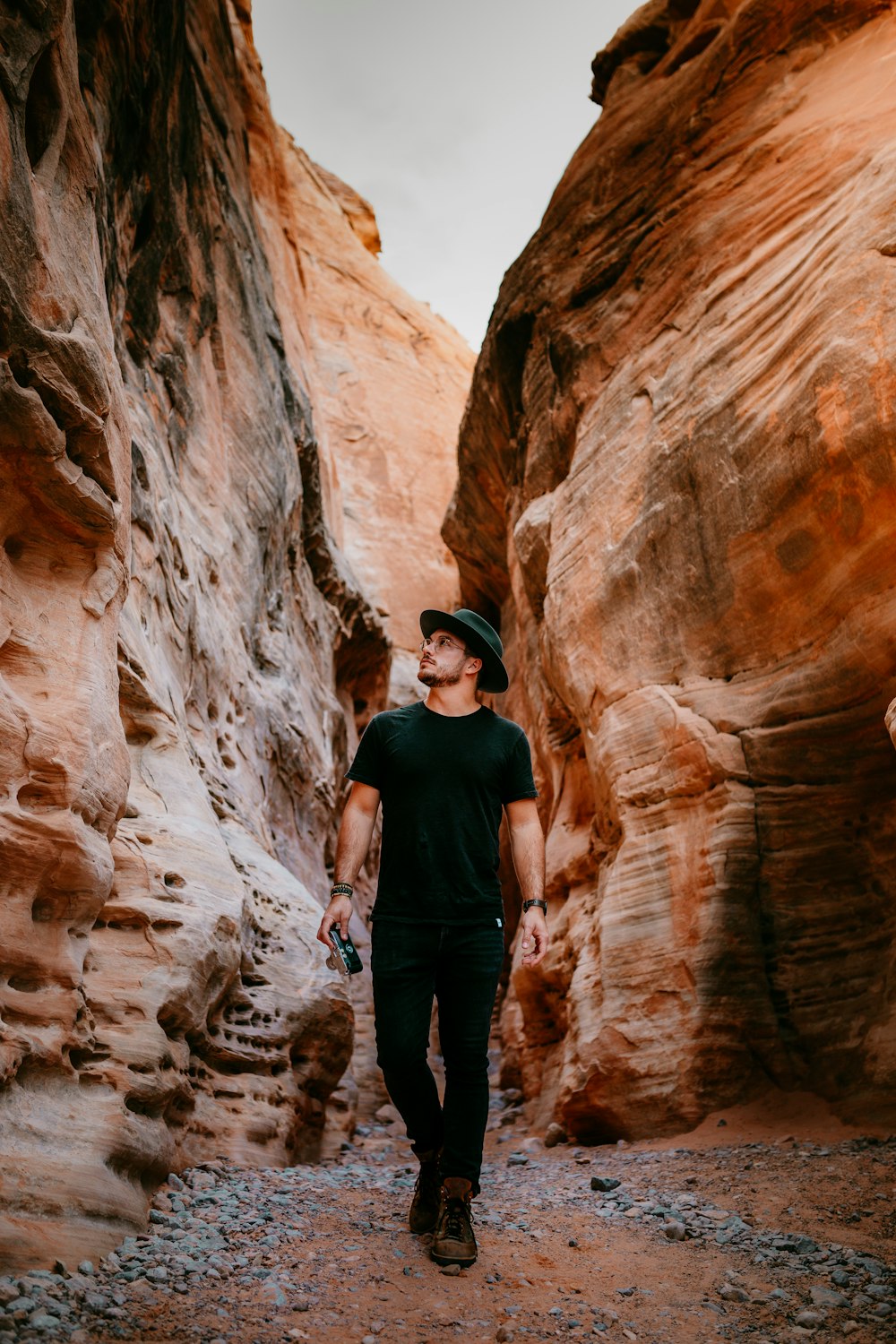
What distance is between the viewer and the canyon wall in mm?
3957

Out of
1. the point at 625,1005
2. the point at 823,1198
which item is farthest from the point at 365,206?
the point at 823,1198

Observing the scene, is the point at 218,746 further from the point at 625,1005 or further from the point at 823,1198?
the point at 823,1198

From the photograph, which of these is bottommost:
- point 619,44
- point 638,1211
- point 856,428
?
point 638,1211

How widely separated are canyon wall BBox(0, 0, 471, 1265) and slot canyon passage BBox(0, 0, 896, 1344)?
0.11 ft

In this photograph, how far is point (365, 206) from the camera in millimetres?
35750

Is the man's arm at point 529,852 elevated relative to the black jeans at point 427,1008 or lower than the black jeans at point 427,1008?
elevated

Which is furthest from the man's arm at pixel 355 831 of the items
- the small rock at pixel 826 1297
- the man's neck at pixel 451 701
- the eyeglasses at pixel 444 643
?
the small rock at pixel 826 1297

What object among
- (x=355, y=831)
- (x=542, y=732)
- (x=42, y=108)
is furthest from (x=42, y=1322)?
(x=542, y=732)

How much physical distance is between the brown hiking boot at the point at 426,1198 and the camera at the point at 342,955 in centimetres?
86

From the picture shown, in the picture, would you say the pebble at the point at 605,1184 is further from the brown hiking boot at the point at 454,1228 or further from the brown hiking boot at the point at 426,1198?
the brown hiking boot at the point at 454,1228

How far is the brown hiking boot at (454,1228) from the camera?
11.7 ft

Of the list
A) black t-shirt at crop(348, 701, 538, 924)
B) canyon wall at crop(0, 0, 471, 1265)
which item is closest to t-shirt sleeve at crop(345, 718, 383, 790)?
black t-shirt at crop(348, 701, 538, 924)

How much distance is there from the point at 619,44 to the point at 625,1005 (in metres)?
11.0

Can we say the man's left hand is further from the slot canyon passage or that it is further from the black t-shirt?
the slot canyon passage
